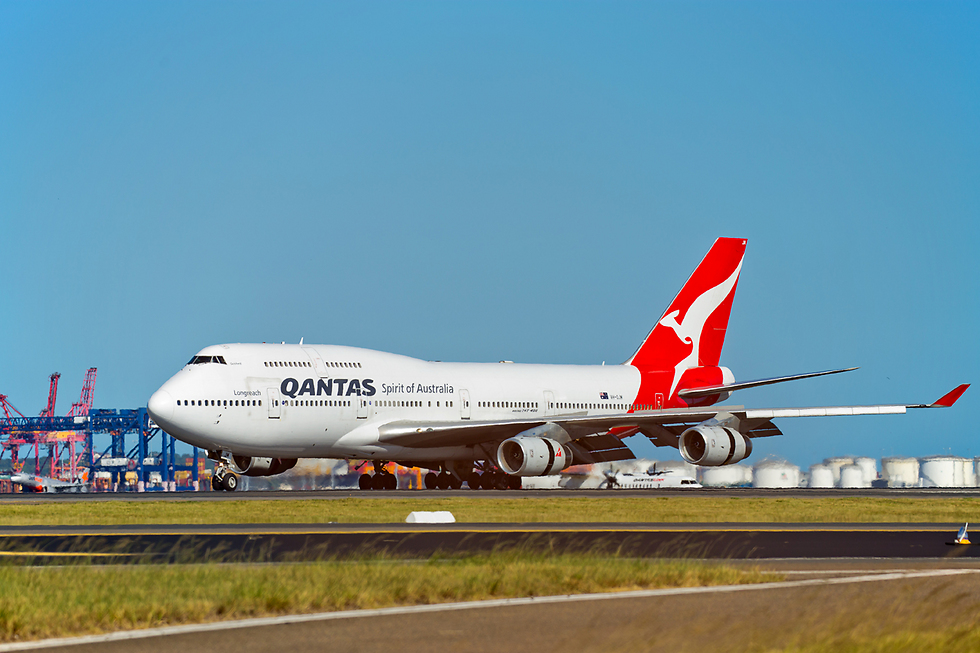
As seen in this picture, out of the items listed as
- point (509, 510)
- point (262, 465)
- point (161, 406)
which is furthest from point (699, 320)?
point (509, 510)

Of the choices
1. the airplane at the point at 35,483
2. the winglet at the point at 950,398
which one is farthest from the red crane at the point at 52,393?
the winglet at the point at 950,398

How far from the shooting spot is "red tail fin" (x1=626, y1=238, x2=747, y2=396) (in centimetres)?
5500

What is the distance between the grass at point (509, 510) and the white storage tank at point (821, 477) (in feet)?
111

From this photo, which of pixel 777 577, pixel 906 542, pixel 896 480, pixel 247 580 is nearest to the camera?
pixel 247 580

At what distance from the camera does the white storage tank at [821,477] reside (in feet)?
232

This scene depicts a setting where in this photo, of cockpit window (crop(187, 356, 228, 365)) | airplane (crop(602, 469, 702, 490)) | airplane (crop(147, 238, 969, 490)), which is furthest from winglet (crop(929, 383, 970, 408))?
airplane (crop(602, 469, 702, 490))

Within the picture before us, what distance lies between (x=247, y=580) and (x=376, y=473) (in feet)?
118

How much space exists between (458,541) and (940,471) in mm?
59971

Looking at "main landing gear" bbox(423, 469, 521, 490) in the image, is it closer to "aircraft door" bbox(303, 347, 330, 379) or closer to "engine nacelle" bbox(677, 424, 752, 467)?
"engine nacelle" bbox(677, 424, 752, 467)

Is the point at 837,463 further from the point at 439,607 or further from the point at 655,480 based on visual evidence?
the point at 439,607

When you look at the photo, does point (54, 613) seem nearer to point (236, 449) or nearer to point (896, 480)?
point (236, 449)

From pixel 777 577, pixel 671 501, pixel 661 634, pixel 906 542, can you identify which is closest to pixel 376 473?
pixel 671 501

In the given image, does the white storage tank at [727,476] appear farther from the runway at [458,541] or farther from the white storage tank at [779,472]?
the runway at [458,541]

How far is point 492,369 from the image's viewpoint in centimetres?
5019
